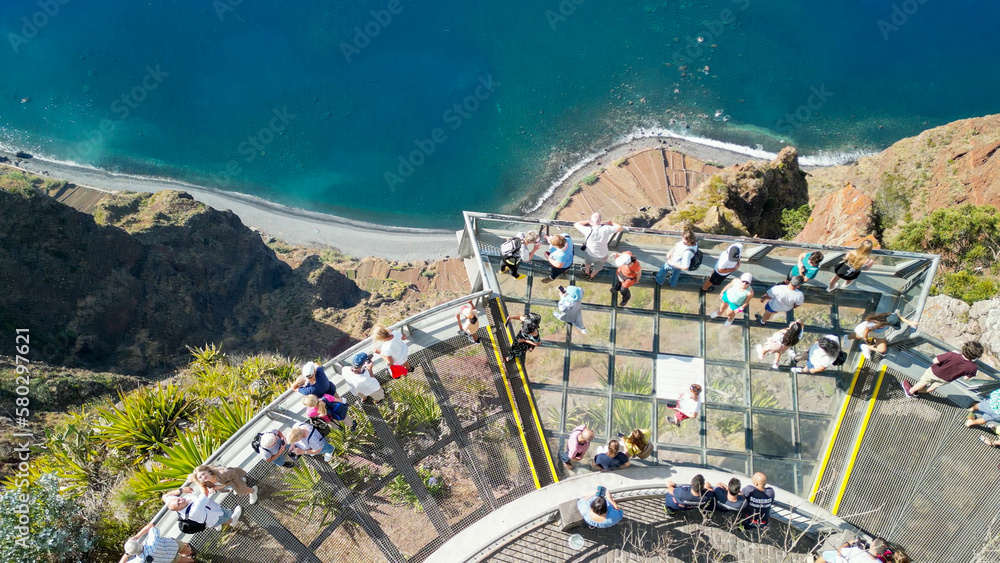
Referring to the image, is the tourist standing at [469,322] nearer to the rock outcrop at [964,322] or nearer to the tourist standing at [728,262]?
the tourist standing at [728,262]

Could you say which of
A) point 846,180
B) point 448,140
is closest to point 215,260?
point 448,140

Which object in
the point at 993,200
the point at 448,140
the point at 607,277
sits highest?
the point at 448,140

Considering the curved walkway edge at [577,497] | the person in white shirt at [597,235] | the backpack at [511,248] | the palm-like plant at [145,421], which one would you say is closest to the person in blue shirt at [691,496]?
the curved walkway edge at [577,497]

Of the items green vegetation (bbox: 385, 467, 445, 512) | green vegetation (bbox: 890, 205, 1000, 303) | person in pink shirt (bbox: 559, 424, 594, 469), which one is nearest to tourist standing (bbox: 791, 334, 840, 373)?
person in pink shirt (bbox: 559, 424, 594, 469)

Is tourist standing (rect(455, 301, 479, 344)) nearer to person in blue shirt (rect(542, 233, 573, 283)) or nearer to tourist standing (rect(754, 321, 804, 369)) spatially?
person in blue shirt (rect(542, 233, 573, 283))

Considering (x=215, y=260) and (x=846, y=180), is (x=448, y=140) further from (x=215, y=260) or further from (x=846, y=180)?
(x=846, y=180)
